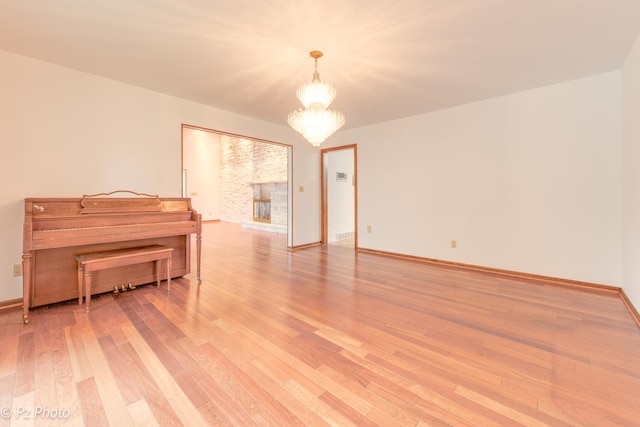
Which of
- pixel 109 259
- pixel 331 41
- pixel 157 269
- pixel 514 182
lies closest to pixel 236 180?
pixel 157 269

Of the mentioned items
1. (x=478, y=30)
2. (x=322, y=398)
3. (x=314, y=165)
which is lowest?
(x=322, y=398)

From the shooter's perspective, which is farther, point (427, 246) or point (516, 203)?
point (427, 246)

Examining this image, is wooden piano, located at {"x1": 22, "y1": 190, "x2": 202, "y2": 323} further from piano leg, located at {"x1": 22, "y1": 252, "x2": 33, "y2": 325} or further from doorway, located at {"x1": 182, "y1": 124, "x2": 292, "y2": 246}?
doorway, located at {"x1": 182, "y1": 124, "x2": 292, "y2": 246}

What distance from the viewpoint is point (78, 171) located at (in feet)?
9.06

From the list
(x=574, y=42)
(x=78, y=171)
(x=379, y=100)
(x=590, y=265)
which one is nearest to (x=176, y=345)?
(x=78, y=171)

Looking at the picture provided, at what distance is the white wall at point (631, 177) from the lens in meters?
2.26

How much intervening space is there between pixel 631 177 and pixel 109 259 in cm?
483

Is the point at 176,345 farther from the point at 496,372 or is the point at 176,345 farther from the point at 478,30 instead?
the point at 478,30

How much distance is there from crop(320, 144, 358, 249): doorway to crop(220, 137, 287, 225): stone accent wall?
6.17ft

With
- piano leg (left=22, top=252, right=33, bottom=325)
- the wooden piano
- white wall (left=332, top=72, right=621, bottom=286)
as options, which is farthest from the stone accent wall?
piano leg (left=22, top=252, right=33, bottom=325)

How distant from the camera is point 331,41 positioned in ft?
7.32

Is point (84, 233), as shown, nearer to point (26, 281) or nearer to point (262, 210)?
point (26, 281)

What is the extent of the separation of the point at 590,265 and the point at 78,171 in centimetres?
562

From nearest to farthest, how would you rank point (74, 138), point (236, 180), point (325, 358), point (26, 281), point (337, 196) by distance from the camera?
point (325, 358), point (26, 281), point (74, 138), point (337, 196), point (236, 180)
